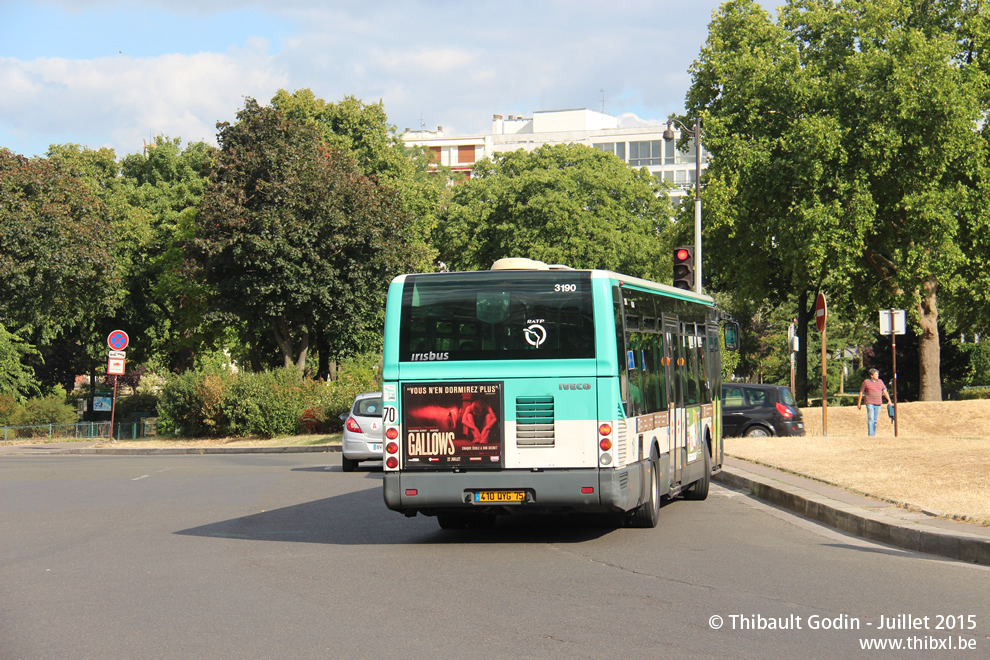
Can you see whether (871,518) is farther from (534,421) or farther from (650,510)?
(534,421)

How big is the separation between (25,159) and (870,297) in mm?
33522

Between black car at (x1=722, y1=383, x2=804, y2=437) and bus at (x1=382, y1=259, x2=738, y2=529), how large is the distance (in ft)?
53.7

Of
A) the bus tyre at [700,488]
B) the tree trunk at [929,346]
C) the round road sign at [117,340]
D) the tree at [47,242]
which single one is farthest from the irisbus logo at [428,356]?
the tree at [47,242]

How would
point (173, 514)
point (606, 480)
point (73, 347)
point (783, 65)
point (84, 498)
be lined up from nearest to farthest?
point (606, 480)
point (173, 514)
point (84, 498)
point (783, 65)
point (73, 347)

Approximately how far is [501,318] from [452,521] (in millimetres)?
2840

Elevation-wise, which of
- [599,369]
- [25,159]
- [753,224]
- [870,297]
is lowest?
[599,369]

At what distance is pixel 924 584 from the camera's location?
28.4 ft

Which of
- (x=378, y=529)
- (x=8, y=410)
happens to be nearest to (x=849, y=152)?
(x=378, y=529)

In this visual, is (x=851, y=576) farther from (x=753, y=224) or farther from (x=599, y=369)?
(x=753, y=224)

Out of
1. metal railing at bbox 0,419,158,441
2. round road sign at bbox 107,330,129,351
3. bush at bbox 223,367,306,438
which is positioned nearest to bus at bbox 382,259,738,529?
bush at bbox 223,367,306,438

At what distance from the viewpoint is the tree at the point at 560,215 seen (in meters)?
57.0

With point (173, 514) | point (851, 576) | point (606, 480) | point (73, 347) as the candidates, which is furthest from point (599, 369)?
point (73, 347)

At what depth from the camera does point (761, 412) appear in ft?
90.3

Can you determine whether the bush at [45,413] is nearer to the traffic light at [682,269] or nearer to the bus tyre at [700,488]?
the traffic light at [682,269]
